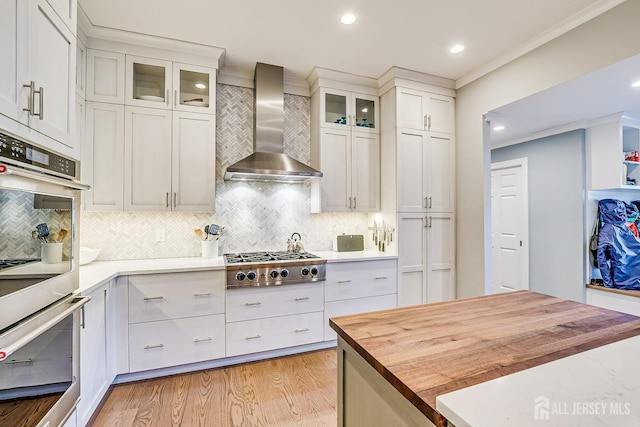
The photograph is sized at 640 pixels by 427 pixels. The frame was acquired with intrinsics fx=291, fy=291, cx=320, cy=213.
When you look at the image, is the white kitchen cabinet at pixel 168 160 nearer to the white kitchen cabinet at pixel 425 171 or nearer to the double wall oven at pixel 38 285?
the double wall oven at pixel 38 285

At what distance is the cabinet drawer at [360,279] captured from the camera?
2875 mm

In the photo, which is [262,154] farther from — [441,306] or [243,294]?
[441,306]

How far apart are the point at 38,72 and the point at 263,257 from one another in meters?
2.04

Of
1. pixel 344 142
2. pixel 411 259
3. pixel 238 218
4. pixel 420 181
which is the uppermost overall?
pixel 344 142

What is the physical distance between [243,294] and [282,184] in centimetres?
133

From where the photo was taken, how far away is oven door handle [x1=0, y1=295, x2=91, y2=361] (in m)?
1.00

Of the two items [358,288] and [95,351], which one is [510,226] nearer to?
[358,288]

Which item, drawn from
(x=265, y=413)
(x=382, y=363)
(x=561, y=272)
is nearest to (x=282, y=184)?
(x=265, y=413)

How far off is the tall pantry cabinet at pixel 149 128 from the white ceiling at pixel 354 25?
0.23m

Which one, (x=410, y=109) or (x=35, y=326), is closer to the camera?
(x=35, y=326)

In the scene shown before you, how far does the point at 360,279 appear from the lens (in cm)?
298

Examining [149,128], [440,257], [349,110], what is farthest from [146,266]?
[440,257]

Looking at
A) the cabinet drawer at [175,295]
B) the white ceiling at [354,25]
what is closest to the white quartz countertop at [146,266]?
the cabinet drawer at [175,295]

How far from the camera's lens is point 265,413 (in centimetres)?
200
